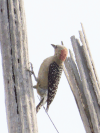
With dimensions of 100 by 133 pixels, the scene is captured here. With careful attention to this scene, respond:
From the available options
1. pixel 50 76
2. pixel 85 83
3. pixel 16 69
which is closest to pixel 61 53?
pixel 50 76

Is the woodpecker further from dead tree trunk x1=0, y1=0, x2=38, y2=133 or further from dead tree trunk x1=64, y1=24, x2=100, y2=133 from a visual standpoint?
dead tree trunk x1=0, y1=0, x2=38, y2=133

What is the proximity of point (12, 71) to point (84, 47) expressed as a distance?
7.20 feet

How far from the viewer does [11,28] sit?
3.82 metres

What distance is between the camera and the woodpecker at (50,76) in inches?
182

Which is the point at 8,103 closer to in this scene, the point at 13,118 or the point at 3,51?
the point at 13,118

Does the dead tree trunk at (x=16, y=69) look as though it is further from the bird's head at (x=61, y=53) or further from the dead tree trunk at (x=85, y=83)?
the dead tree trunk at (x=85, y=83)

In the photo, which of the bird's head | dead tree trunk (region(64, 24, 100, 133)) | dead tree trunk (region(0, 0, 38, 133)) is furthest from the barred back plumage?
dead tree trunk (region(0, 0, 38, 133))

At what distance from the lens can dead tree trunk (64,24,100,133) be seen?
4750 millimetres

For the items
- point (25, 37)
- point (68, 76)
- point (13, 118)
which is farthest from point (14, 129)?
point (68, 76)

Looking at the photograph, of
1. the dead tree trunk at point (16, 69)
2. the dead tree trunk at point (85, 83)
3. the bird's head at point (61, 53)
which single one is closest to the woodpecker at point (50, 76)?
the bird's head at point (61, 53)

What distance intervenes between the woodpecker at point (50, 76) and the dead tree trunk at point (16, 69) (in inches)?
35.5

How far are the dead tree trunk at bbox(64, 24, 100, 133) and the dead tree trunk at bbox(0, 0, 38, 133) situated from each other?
1.61 metres

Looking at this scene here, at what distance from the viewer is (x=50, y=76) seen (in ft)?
15.6

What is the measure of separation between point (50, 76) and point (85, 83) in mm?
785
